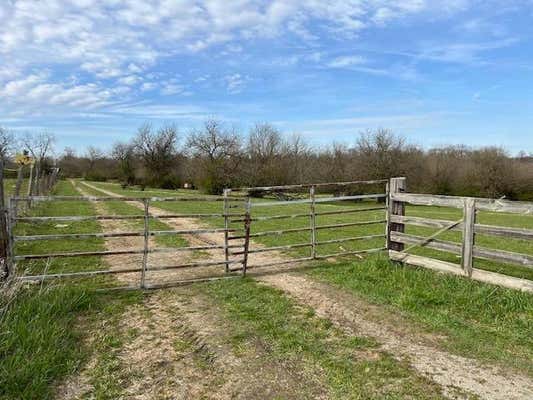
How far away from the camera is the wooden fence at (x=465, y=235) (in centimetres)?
535

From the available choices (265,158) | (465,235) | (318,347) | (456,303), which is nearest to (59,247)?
(318,347)

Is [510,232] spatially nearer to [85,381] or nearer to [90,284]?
[85,381]

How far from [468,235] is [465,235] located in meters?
0.05

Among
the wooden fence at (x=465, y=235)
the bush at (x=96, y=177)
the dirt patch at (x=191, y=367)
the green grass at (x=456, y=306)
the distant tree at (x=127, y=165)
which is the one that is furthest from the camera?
the bush at (x=96, y=177)

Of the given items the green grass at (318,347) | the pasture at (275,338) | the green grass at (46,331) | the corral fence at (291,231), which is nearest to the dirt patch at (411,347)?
the pasture at (275,338)

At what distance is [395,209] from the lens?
25.3 ft

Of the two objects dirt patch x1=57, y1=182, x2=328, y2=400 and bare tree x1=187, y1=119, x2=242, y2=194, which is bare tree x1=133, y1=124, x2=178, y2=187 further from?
dirt patch x1=57, y1=182, x2=328, y2=400

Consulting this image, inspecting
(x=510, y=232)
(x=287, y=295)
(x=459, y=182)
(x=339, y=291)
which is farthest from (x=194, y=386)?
(x=459, y=182)

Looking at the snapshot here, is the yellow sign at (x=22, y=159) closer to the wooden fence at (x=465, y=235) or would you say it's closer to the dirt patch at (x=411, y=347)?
the dirt patch at (x=411, y=347)

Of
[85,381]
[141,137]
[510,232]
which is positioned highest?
[141,137]

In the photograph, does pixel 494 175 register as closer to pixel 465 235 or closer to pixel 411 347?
pixel 465 235

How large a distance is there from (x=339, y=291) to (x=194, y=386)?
3.16 meters

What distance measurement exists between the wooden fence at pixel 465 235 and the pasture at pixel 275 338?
0.61ft

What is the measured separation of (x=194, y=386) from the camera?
3.39 meters
